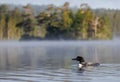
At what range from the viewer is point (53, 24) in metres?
132

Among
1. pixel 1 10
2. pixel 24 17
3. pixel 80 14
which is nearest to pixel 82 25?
pixel 80 14

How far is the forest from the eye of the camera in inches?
5167

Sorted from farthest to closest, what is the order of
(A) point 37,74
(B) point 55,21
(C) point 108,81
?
(B) point 55,21
(A) point 37,74
(C) point 108,81

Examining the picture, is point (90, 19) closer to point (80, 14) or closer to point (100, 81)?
point (80, 14)

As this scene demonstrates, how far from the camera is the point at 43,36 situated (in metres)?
134

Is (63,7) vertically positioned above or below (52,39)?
above

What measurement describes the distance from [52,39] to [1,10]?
73.4 ft

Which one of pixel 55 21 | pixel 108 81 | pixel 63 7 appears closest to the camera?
pixel 108 81

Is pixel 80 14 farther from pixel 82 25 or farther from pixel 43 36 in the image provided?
pixel 43 36

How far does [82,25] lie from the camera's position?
134000 mm

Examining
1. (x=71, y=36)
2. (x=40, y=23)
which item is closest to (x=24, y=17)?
(x=40, y=23)

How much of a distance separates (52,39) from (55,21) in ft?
17.7

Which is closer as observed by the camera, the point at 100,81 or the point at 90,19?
the point at 100,81

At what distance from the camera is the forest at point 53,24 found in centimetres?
13125
